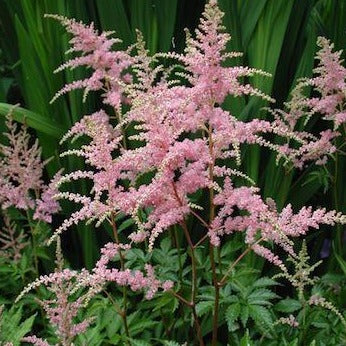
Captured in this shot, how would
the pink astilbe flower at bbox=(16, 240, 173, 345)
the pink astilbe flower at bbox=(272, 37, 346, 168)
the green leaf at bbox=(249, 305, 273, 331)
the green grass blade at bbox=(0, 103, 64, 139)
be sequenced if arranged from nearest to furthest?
the pink astilbe flower at bbox=(16, 240, 173, 345)
the green leaf at bbox=(249, 305, 273, 331)
the pink astilbe flower at bbox=(272, 37, 346, 168)
the green grass blade at bbox=(0, 103, 64, 139)

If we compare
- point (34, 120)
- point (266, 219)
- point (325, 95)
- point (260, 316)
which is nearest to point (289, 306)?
point (260, 316)

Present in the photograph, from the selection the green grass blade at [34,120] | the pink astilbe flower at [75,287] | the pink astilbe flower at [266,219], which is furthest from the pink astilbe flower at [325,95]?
the green grass blade at [34,120]

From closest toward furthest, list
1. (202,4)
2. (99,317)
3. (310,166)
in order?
(99,317) → (310,166) → (202,4)

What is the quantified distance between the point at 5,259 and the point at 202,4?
175 cm

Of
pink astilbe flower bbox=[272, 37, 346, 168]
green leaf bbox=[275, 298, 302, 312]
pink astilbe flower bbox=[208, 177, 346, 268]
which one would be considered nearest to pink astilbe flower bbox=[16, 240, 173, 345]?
pink astilbe flower bbox=[208, 177, 346, 268]

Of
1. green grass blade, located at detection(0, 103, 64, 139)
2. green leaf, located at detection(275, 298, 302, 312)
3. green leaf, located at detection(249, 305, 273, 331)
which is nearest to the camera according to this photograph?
green leaf, located at detection(249, 305, 273, 331)

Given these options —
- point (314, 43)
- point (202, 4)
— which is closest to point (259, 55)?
point (314, 43)

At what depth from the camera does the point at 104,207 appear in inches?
77.9

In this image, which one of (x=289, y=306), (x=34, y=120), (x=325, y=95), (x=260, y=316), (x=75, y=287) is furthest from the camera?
(x=34, y=120)

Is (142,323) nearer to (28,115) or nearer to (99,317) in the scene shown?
(99,317)

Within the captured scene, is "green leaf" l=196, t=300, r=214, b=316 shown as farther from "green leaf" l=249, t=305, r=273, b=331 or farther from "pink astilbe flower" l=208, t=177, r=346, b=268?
"pink astilbe flower" l=208, t=177, r=346, b=268

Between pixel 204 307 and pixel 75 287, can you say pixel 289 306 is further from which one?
pixel 75 287

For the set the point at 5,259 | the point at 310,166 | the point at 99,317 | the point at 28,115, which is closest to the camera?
the point at 99,317

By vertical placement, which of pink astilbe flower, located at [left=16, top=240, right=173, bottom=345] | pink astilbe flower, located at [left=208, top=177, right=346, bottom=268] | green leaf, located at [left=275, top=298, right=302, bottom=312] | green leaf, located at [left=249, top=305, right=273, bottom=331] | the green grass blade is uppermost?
the green grass blade
